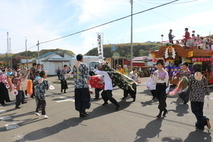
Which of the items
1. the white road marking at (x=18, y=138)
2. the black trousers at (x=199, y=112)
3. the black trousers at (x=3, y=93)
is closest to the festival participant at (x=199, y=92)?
the black trousers at (x=199, y=112)

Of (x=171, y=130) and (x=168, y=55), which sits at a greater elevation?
(x=168, y=55)

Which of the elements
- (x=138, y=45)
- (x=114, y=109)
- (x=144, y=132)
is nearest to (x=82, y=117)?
(x=114, y=109)

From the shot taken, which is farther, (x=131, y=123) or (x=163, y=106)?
(x=163, y=106)

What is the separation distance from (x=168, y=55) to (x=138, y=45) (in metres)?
68.5

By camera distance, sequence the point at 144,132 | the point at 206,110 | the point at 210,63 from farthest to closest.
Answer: the point at 210,63, the point at 206,110, the point at 144,132

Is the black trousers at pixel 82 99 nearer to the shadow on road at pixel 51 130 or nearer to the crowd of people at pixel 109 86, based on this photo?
the crowd of people at pixel 109 86

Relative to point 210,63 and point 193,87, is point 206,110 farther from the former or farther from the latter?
point 210,63

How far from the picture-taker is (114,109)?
6.45 m

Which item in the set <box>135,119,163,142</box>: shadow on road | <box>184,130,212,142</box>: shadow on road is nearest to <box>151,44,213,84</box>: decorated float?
<box>135,119,163,142</box>: shadow on road

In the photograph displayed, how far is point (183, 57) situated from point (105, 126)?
27.4ft

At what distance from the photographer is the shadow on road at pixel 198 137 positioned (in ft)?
12.2

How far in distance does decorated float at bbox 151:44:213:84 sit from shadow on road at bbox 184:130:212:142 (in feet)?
22.7

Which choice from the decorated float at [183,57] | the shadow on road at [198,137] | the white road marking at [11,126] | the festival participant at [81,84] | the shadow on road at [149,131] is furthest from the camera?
the decorated float at [183,57]

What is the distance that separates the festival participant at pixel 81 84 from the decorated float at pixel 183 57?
23.2ft
